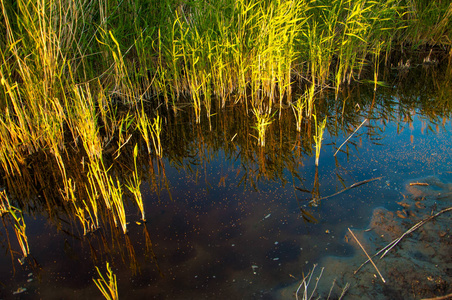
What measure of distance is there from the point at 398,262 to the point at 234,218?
100cm

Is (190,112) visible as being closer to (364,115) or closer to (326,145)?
(326,145)

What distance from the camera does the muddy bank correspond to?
161 centimetres

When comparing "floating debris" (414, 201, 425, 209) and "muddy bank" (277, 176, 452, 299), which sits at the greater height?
"floating debris" (414, 201, 425, 209)

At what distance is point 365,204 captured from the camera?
2.31 meters

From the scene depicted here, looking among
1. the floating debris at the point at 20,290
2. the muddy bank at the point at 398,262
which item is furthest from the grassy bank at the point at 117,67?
the muddy bank at the point at 398,262

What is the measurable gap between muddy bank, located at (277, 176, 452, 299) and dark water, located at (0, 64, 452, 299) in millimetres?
83

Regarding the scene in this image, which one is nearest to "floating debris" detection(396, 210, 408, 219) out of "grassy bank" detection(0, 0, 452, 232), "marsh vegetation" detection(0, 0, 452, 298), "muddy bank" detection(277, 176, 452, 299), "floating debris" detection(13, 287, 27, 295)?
"muddy bank" detection(277, 176, 452, 299)

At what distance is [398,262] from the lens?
1.76 meters

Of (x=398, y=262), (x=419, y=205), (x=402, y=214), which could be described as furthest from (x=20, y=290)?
(x=419, y=205)

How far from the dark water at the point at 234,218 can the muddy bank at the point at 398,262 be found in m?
0.08

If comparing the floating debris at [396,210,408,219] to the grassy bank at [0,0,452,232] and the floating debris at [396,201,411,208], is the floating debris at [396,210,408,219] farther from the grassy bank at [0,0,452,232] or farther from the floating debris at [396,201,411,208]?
the grassy bank at [0,0,452,232]

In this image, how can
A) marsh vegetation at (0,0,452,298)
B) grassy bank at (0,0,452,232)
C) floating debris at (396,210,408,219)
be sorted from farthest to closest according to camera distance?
grassy bank at (0,0,452,232) < marsh vegetation at (0,0,452,298) < floating debris at (396,210,408,219)

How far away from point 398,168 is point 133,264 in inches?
84.2

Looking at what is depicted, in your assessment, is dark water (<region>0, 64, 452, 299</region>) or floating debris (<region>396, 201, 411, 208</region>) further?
floating debris (<region>396, 201, 411, 208</region>)
